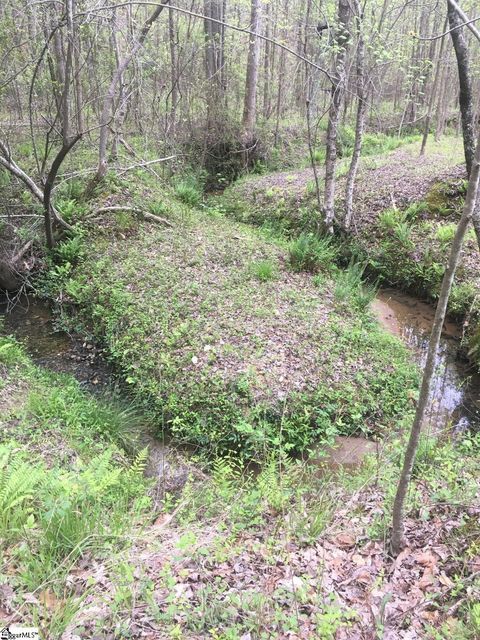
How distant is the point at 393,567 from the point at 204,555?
128cm

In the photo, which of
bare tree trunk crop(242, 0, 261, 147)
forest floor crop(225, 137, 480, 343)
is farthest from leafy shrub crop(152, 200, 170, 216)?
bare tree trunk crop(242, 0, 261, 147)

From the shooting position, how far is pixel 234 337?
20.7 ft

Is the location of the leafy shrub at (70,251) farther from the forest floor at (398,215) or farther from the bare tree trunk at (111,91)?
the forest floor at (398,215)

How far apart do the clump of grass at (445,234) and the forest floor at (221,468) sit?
88.4 inches

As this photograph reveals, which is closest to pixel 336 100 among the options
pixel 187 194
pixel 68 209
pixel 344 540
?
pixel 187 194

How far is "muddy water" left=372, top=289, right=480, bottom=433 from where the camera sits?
579 cm

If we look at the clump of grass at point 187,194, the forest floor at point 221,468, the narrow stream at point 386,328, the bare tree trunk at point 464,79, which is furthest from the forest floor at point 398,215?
the bare tree trunk at point 464,79

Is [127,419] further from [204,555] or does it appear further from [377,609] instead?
[377,609]

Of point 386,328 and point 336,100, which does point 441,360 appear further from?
point 336,100

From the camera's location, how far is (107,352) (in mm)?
6660

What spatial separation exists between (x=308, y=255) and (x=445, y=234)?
3108 mm

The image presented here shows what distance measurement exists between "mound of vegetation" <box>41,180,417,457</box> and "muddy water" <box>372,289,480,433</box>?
18.8 inches

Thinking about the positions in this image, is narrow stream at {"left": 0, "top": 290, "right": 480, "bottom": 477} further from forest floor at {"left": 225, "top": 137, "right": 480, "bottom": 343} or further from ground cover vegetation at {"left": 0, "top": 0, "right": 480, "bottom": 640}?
forest floor at {"left": 225, "top": 137, "right": 480, "bottom": 343}

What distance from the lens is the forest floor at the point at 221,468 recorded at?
2426 millimetres
